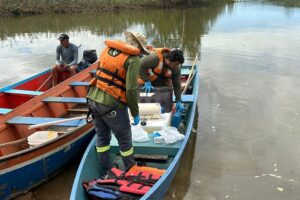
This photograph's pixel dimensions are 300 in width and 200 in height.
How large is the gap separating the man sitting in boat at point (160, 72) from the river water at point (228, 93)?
1329 millimetres

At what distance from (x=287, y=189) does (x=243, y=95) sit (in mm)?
4020

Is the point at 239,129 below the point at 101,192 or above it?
below

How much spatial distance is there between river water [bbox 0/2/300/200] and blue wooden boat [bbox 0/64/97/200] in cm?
31

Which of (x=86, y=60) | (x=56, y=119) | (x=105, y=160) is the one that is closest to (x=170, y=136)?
(x=105, y=160)

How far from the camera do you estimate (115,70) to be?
3.46 meters

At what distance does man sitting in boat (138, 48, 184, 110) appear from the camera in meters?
5.12

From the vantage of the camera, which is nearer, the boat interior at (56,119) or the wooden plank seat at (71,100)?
Answer: the boat interior at (56,119)

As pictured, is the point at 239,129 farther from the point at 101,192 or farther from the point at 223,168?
the point at 101,192

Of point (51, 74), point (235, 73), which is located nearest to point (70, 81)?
point (51, 74)

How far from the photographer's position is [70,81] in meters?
6.66

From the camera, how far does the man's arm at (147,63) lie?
511 centimetres

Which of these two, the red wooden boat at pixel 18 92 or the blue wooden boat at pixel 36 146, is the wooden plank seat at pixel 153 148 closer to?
the blue wooden boat at pixel 36 146

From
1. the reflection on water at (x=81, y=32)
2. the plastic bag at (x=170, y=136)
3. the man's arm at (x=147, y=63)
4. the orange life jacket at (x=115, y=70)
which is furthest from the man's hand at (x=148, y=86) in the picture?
the reflection on water at (x=81, y=32)

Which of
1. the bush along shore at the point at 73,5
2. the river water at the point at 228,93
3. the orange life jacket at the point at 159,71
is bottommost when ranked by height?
the river water at the point at 228,93
